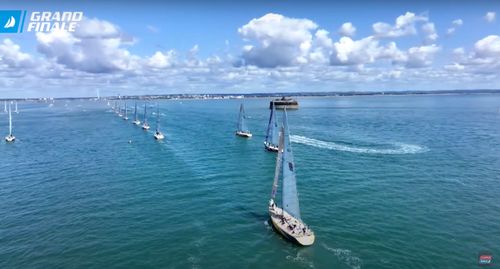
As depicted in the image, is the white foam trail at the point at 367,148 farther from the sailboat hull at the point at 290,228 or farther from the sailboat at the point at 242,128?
the sailboat hull at the point at 290,228

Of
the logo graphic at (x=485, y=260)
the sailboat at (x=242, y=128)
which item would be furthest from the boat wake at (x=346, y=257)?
the sailboat at (x=242, y=128)

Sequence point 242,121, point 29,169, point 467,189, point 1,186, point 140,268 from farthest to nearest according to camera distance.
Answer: point 242,121 < point 29,169 < point 1,186 < point 467,189 < point 140,268

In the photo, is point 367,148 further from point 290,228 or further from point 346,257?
point 346,257

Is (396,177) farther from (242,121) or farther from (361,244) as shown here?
(242,121)

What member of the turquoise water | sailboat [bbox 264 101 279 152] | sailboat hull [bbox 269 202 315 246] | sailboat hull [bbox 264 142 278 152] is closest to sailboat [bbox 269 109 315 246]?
sailboat hull [bbox 269 202 315 246]

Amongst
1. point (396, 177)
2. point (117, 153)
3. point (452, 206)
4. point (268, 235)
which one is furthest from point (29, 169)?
point (452, 206)

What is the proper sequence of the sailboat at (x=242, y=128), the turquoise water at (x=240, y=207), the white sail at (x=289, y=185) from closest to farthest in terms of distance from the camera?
the turquoise water at (x=240, y=207), the white sail at (x=289, y=185), the sailboat at (x=242, y=128)
